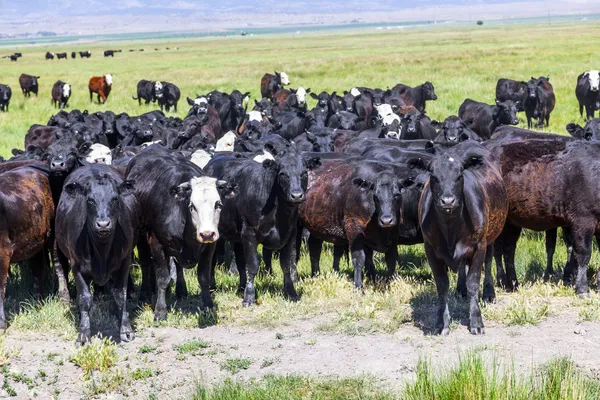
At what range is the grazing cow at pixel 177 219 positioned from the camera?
770 centimetres

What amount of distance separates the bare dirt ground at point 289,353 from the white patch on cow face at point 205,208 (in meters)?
1.00

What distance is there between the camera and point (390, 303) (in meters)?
8.06

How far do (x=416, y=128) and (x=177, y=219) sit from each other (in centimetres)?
878

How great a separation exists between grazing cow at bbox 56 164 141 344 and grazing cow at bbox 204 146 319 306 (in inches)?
57.2

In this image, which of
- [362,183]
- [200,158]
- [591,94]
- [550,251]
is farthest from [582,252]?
[591,94]

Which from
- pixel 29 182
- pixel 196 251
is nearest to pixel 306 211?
pixel 196 251

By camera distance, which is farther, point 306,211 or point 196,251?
point 306,211

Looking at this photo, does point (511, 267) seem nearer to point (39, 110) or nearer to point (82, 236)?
point (82, 236)

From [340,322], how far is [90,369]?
7.94 ft

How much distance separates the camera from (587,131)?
1137 cm

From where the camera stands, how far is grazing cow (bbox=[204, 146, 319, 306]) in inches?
336

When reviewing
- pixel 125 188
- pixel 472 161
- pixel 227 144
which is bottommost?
pixel 227 144

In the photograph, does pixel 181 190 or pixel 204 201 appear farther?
pixel 181 190

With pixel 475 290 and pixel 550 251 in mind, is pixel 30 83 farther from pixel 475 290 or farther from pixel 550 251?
pixel 475 290
